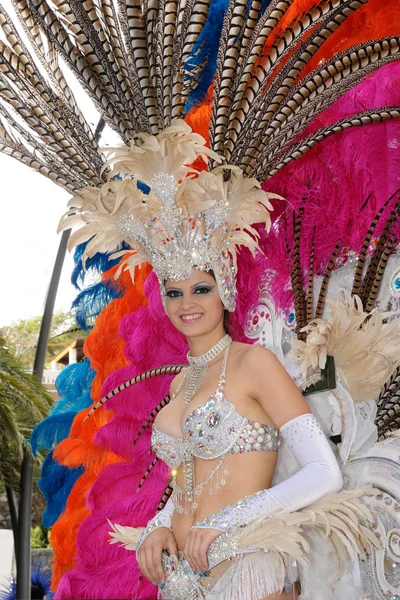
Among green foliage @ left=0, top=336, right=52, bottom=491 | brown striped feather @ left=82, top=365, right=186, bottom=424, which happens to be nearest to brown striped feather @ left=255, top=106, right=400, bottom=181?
brown striped feather @ left=82, top=365, right=186, bottom=424

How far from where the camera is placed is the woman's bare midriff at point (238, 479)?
7.30ft

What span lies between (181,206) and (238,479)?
0.87 meters

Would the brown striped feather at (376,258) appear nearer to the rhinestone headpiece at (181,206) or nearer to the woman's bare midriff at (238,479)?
the rhinestone headpiece at (181,206)

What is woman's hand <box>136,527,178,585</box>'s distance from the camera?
231cm

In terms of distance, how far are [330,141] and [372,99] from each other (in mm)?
204

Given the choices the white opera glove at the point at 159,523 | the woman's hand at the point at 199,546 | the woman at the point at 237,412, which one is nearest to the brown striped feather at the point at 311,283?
the woman at the point at 237,412

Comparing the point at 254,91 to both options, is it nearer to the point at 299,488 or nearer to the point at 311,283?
the point at 311,283

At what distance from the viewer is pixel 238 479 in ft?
7.32

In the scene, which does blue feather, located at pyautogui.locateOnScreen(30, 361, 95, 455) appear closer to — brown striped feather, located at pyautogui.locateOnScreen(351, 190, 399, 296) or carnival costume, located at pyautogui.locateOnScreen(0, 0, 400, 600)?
carnival costume, located at pyautogui.locateOnScreen(0, 0, 400, 600)

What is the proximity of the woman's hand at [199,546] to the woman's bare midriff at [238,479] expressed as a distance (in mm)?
126

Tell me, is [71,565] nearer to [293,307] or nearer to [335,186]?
[293,307]

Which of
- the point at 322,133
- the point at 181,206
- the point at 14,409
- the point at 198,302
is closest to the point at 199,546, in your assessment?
the point at 198,302

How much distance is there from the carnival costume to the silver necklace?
13mm

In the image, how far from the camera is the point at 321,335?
2.41 metres
